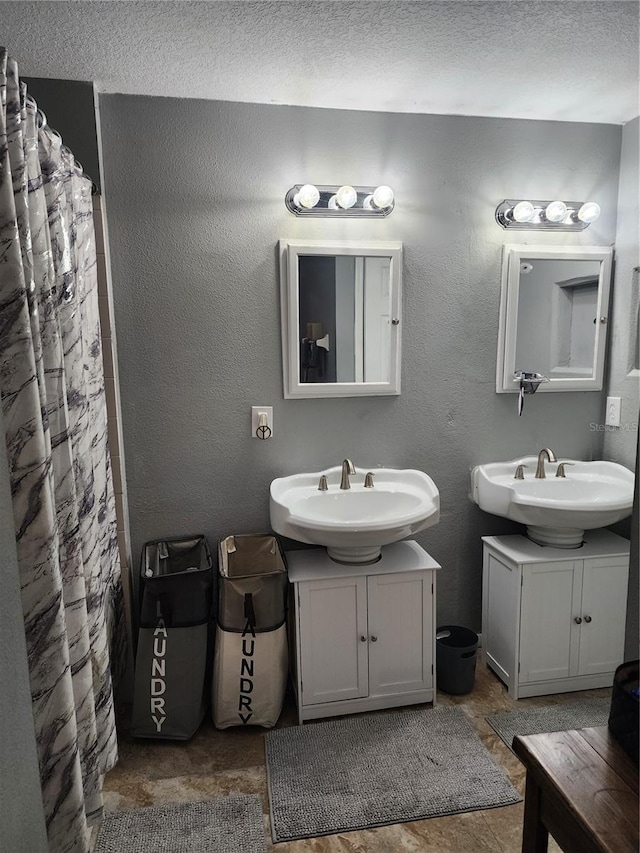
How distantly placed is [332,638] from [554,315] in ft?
5.62

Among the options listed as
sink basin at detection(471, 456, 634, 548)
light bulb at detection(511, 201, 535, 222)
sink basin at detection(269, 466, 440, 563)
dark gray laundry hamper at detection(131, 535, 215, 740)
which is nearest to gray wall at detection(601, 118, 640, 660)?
sink basin at detection(471, 456, 634, 548)

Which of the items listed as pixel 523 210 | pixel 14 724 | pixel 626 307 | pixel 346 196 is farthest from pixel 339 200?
pixel 14 724

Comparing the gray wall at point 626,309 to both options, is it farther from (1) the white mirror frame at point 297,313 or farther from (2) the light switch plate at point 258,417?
(2) the light switch plate at point 258,417

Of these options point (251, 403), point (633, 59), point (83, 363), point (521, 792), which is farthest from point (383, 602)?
point (633, 59)

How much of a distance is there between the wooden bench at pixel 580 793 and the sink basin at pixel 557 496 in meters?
1.36

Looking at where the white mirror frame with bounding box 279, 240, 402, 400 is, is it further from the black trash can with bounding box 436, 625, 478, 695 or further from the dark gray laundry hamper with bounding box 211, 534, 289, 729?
the black trash can with bounding box 436, 625, 478, 695

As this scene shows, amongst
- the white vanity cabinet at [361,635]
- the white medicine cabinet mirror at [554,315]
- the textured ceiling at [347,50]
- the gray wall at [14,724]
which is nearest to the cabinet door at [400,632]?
the white vanity cabinet at [361,635]

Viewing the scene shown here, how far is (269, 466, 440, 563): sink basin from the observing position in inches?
80.6

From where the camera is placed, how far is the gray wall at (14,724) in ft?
3.36

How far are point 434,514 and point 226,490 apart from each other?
88 centimetres

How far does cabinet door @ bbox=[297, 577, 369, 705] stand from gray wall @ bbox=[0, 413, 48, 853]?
115 centimetres

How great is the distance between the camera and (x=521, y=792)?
1.88m

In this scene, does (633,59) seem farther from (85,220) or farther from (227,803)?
(227,803)

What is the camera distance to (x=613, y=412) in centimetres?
265
